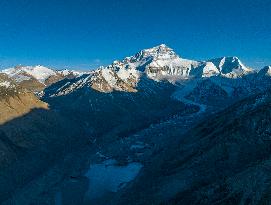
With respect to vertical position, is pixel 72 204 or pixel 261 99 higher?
pixel 261 99

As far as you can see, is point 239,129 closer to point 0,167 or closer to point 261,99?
point 261,99

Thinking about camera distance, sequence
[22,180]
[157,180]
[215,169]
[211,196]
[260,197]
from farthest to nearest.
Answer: [22,180], [157,180], [215,169], [211,196], [260,197]

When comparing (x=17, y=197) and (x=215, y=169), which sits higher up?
(x=215, y=169)

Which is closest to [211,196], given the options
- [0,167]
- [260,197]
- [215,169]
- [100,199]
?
[260,197]

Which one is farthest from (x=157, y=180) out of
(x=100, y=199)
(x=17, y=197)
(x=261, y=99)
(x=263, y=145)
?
(x=261, y=99)

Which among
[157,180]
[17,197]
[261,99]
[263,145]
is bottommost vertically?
[17,197]

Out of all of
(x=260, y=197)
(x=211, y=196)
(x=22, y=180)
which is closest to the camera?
(x=260, y=197)

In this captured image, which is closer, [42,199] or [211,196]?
[211,196]

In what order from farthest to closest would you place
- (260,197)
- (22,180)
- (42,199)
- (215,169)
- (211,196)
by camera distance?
(22,180) → (42,199) → (215,169) → (211,196) → (260,197)

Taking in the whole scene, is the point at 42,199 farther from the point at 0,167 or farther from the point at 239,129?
the point at 239,129
